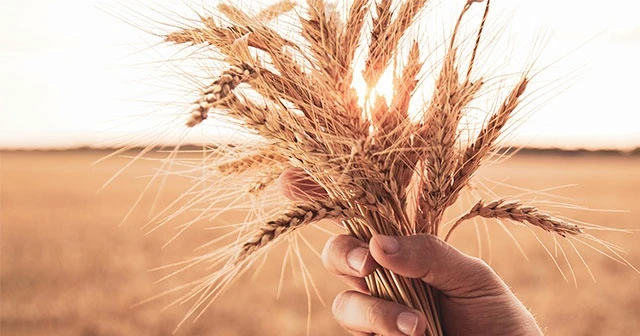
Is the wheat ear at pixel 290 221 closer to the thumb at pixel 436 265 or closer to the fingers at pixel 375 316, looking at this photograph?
the thumb at pixel 436 265

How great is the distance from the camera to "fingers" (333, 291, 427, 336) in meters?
1.32

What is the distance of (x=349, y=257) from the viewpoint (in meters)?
1.45

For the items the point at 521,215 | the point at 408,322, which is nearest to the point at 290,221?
the point at 408,322

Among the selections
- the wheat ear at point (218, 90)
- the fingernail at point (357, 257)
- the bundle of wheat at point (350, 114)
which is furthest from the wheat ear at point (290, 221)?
the wheat ear at point (218, 90)

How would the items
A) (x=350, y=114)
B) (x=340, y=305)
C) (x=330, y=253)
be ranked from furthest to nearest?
(x=340, y=305) < (x=330, y=253) < (x=350, y=114)

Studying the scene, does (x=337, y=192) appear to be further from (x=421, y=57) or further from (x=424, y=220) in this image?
(x=421, y=57)

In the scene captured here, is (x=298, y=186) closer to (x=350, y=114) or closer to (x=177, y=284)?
(x=350, y=114)

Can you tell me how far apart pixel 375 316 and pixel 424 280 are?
0.12 m

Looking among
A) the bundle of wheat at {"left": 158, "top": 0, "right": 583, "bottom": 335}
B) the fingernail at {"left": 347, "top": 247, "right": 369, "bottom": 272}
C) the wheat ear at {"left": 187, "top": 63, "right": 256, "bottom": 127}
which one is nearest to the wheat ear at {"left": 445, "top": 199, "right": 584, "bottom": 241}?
the bundle of wheat at {"left": 158, "top": 0, "right": 583, "bottom": 335}

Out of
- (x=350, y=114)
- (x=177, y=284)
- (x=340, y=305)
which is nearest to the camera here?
(x=350, y=114)

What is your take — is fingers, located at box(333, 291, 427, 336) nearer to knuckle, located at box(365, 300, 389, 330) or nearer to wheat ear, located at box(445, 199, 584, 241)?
knuckle, located at box(365, 300, 389, 330)

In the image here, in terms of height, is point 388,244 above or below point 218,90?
below

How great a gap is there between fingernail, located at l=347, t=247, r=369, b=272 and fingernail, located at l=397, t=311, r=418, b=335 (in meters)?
0.13

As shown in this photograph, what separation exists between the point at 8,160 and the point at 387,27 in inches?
1821
